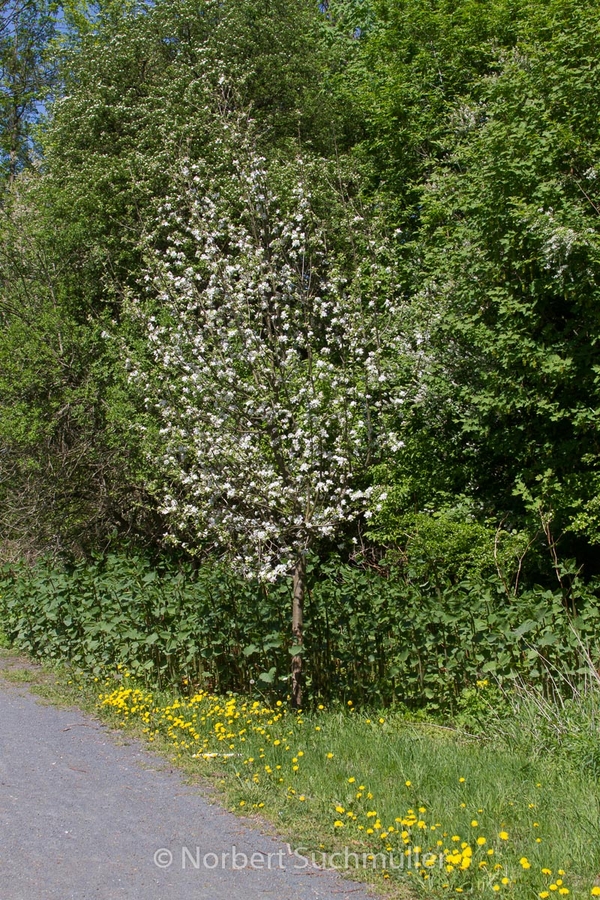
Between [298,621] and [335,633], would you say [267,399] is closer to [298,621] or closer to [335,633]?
[298,621]

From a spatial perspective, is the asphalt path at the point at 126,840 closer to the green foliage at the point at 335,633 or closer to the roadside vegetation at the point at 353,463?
the roadside vegetation at the point at 353,463

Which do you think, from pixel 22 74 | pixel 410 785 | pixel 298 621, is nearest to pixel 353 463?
pixel 298 621

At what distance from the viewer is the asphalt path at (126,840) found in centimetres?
Result: 373

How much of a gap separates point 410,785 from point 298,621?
2427 mm

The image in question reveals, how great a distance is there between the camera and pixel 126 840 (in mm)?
4270

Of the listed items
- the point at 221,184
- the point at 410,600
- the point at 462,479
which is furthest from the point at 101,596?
the point at 221,184

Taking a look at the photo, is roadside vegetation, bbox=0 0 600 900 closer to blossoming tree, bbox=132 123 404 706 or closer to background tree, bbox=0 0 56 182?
blossoming tree, bbox=132 123 404 706

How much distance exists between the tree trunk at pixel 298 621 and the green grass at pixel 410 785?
10.6 inches

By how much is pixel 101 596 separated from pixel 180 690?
1514 mm

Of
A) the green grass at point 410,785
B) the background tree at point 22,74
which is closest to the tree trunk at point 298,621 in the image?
the green grass at point 410,785

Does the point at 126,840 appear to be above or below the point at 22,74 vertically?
below

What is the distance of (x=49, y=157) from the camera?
15.2 meters

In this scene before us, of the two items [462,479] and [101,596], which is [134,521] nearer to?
[101,596]

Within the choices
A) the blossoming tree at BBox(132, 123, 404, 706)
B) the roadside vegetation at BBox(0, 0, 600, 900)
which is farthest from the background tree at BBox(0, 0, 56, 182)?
the blossoming tree at BBox(132, 123, 404, 706)
